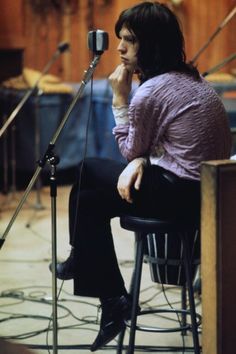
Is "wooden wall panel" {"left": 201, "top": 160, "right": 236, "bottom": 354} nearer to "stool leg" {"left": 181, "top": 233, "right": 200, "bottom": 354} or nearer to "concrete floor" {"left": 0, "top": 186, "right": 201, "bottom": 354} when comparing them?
"stool leg" {"left": 181, "top": 233, "right": 200, "bottom": 354}

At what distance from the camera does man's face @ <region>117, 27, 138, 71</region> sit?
2.18 meters

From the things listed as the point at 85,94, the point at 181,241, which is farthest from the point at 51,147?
the point at 85,94

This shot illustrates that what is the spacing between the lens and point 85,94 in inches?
213

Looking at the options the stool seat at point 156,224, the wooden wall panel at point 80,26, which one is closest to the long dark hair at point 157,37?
the stool seat at point 156,224

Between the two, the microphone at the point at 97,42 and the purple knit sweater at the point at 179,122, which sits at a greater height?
the microphone at the point at 97,42

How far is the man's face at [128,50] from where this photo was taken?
218 centimetres

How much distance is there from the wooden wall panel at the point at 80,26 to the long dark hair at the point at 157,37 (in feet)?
13.0

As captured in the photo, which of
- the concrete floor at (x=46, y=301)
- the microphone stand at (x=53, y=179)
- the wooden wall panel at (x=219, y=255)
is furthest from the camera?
the concrete floor at (x=46, y=301)

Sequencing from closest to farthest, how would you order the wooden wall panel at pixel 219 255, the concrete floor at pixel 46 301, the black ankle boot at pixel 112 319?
1. the wooden wall panel at pixel 219 255
2. the black ankle boot at pixel 112 319
3. the concrete floor at pixel 46 301

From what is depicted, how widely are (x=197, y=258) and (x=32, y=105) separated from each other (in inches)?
122

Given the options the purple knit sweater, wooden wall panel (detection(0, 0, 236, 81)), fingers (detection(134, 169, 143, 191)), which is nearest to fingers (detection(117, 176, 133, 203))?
fingers (detection(134, 169, 143, 191))

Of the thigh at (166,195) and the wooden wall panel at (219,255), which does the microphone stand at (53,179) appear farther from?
the wooden wall panel at (219,255)

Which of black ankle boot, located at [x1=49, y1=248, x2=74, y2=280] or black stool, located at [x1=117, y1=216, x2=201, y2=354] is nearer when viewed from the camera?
black stool, located at [x1=117, y1=216, x2=201, y2=354]

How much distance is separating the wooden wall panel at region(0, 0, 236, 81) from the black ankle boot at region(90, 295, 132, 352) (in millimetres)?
4139
